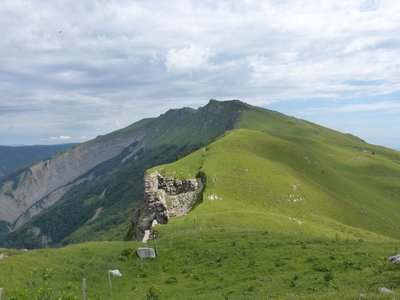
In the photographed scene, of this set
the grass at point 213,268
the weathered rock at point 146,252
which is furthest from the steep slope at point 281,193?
the weathered rock at point 146,252

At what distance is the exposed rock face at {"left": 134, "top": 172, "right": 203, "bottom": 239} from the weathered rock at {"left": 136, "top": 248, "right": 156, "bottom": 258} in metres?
35.1

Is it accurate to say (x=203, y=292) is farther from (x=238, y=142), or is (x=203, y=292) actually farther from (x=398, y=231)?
(x=238, y=142)

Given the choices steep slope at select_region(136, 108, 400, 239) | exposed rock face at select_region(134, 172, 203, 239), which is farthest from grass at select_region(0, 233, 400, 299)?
exposed rock face at select_region(134, 172, 203, 239)

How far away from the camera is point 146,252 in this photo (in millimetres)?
41938

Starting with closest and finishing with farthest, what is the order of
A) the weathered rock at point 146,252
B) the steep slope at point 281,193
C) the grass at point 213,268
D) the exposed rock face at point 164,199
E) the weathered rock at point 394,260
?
the grass at point 213,268 → the weathered rock at point 394,260 → the weathered rock at point 146,252 → the steep slope at point 281,193 → the exposed rock face at point 164,199

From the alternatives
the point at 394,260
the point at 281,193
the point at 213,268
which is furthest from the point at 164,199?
the point at 394,260

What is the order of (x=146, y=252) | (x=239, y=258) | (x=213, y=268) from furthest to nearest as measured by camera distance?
1. (x=146, y=252)
2. (x=239, y=258)
3. (x=213, y=268)

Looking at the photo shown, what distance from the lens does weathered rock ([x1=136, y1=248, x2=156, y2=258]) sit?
4169 centimetres

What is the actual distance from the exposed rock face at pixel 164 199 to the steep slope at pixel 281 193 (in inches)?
101

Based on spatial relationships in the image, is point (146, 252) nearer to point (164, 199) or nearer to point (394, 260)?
point (394, 260)

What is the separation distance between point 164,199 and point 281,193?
24.3m

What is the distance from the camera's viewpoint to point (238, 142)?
114 m

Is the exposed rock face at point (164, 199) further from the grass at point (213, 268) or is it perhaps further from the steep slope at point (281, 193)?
the grass at point (213, 268)

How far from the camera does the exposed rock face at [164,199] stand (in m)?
80.7
